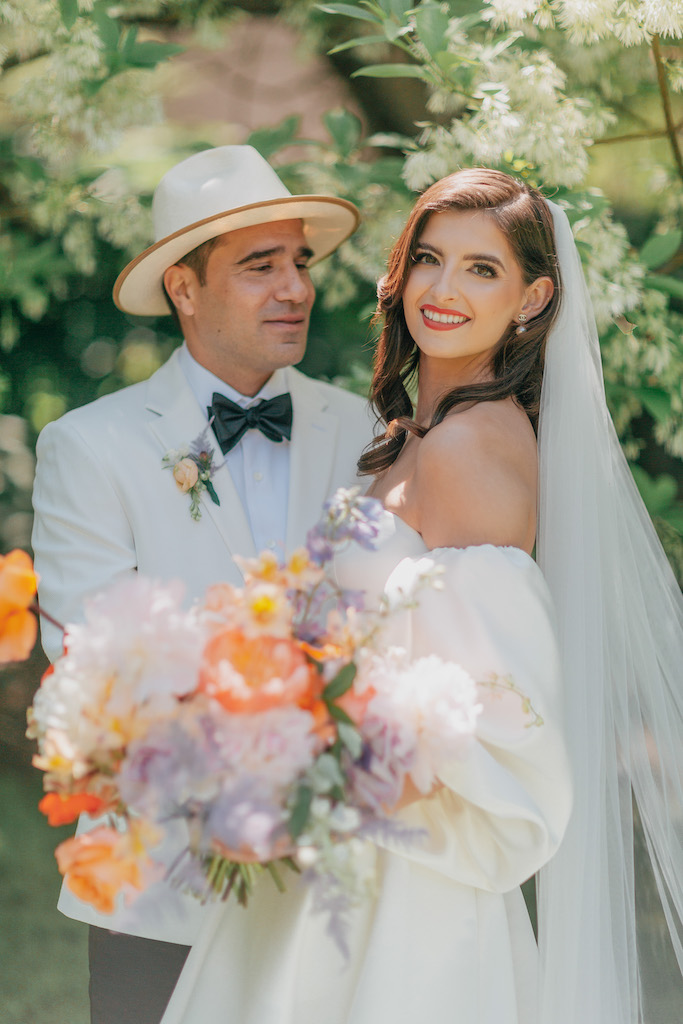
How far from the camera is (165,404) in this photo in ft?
10.1

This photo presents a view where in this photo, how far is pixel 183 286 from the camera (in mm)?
3311

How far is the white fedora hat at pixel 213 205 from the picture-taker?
10.0ft

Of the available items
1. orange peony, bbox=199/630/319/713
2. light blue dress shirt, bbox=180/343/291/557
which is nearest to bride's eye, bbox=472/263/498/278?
light blue dress shirt, bbox=180/343/291/557

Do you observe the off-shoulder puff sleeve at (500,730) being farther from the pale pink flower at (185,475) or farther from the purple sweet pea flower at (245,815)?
the pale pink flower at (185,475)

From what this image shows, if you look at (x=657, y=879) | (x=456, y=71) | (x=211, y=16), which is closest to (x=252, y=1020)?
(x=657, y=879)

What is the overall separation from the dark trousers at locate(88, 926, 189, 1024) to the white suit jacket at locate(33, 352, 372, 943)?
298 millimetres

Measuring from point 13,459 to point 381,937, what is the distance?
9.52 ft

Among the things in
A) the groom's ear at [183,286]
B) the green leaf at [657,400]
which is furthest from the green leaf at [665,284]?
the groom's ear at [183,286]

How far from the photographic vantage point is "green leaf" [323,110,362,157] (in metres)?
3.59

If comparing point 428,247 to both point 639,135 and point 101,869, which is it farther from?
point 101,869

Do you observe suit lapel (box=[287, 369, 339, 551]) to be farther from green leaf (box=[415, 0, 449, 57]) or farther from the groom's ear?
green leaf (box=[415, 0, 449, 57])

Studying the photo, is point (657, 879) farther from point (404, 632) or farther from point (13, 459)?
point (13, 459)

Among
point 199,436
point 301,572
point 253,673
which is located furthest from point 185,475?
point 253,673

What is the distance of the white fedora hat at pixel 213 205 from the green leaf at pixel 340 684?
1859 millimetres
